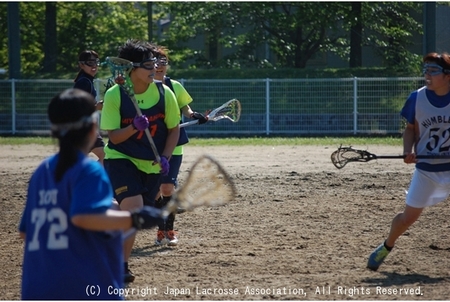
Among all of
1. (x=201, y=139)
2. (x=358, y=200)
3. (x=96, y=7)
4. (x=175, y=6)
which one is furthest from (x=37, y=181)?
(x=96, y=7)

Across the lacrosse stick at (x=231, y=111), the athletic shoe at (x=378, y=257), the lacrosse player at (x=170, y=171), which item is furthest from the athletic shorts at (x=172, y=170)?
the athletic shoe at (x=378, y=257)

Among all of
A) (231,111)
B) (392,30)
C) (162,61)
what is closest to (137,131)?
(162,61)

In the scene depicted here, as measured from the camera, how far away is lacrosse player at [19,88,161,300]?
3766 millimetres

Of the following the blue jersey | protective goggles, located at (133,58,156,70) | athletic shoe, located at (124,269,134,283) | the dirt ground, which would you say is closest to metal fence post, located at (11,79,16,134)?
the dirt ground

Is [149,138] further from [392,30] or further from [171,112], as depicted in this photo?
[392,30]

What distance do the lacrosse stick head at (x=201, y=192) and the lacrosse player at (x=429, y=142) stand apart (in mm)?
2910

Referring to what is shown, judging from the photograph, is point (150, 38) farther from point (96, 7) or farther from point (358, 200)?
point (358, 200)

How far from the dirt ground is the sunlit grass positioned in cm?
549

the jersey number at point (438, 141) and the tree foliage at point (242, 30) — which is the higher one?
the tree foliage at point (242, 30)

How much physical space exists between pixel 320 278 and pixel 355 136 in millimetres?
15476

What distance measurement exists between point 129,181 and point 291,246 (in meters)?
2.22

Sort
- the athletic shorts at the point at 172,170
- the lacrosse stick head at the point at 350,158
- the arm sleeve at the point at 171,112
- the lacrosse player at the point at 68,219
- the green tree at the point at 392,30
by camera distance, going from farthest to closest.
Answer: the green tree at the point at 392,30, the athletic shorts at the point at 172,170, the arm sleeve at the point at 171,112, the lacrosse stick head at the point at 350,158, the lacrosse player at the point at 68,219

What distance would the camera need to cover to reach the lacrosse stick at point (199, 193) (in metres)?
4.09

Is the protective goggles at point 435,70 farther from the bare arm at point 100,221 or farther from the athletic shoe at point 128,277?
the bare arm at point 100,221
